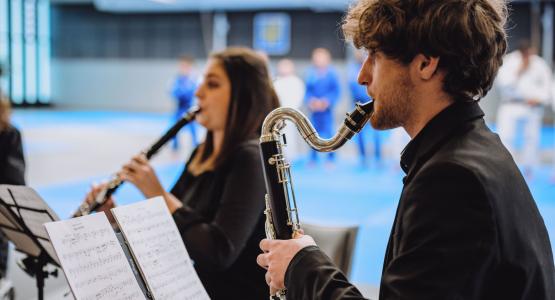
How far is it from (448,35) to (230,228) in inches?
55.9

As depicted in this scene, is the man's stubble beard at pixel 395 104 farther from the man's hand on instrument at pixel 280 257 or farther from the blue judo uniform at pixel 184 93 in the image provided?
the blue judo uniform at pixel 184 93

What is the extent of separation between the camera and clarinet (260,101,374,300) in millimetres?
1748

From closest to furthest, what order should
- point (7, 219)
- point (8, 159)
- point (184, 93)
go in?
1. point (7, 219)
2. point (8, 159)
3. point (184, 93)

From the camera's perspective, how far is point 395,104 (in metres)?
1.41

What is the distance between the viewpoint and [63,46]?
1009 inches

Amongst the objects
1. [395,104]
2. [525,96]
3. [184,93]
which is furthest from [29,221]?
[184,93]

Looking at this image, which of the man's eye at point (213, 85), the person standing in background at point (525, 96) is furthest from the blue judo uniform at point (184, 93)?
the man's eye at point (213, 85)

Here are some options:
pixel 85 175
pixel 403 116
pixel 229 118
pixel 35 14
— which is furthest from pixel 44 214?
pixel 35 14

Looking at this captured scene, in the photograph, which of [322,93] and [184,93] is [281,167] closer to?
[322,93]

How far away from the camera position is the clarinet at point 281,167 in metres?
1.75

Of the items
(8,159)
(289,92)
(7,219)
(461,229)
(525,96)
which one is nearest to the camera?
(461,229)

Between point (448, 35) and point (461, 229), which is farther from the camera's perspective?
point (448, 35)

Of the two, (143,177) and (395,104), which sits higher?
(395,104)

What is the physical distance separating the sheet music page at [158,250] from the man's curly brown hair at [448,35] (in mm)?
796
